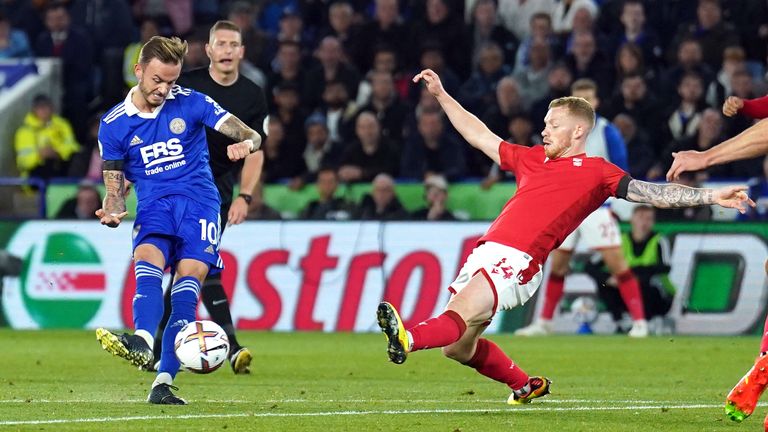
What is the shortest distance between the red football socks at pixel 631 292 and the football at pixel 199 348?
770 centimetres

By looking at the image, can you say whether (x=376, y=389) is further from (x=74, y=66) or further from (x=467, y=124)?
(x=74, y=66)

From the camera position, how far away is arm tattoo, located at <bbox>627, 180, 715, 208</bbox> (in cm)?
793

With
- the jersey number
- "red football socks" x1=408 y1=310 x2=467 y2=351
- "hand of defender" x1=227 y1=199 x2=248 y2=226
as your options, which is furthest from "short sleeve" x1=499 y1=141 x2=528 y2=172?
"hand of defender" x1=227 y1=199 x2=248 y2=226

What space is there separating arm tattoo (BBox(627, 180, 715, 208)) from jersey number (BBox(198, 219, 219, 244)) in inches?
98.7

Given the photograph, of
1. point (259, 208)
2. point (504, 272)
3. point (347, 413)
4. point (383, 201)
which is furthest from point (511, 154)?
point (259, 208)

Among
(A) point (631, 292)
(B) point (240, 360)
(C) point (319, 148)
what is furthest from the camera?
(C) point (319, 148)

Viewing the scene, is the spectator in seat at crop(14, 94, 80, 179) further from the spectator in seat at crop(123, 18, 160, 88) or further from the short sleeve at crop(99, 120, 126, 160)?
the short sleeve at crop(99, 120, 126, 160)

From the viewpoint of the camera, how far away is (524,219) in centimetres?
841

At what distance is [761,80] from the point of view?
18547mm

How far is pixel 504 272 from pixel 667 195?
0.92m

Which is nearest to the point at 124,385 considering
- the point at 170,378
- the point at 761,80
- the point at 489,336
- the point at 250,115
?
the point at 170,378

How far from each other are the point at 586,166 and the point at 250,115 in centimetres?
366

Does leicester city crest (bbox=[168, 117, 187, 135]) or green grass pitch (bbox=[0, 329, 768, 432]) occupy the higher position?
leicester city crest (bbox=[168, 117, 187, 135])

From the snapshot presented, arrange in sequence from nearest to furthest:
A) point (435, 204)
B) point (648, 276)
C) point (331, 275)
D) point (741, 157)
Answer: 1. point (741, 157)
2. point (648, 276)
3. point (331, 275)
4. point (435, 204)
